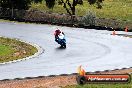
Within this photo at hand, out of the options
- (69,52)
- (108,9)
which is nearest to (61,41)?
(69,52)

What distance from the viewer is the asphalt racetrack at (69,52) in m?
26.3

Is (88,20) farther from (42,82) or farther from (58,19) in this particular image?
(42,82)

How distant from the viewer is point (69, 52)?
107 ft

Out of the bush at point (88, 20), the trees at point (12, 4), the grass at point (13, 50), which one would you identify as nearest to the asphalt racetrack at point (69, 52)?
the grass at point (13, 50)

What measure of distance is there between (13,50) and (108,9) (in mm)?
48276

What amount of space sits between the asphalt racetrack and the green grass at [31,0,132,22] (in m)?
25.7

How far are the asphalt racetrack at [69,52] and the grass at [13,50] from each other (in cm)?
121

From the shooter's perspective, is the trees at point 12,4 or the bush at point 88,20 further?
the trees at point 12,4

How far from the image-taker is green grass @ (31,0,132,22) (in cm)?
7284

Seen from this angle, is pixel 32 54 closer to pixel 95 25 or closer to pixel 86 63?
pixel 86 63

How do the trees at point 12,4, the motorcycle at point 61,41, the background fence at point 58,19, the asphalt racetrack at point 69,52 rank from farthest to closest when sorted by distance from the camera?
the trees at point 12,4 < the background fence at point 58,19 < the motorcycle at point 61,41 < the asphalt racetrack at point 69,52

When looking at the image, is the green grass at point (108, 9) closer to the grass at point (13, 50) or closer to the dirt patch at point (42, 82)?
the grass at point (13, 50)

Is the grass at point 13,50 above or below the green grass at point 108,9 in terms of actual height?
above

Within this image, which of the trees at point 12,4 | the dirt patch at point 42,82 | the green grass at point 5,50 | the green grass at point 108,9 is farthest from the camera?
the green grass at point 108,9
